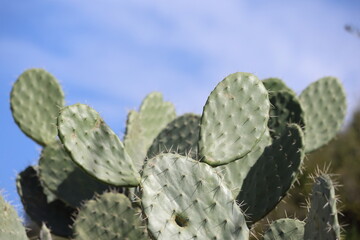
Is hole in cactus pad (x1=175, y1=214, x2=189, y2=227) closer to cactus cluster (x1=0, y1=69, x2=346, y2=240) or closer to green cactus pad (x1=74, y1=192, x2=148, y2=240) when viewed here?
cactus cluster (x1=0, y1=69, x2=346, y2=240)

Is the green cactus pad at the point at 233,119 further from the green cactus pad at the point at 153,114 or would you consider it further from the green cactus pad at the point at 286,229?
the green cactus pad at the point at 153,114

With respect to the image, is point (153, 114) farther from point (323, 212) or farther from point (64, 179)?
point (323, 212)

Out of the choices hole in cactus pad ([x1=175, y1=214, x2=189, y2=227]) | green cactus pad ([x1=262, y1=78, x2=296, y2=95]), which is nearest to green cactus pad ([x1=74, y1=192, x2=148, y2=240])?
hole in cactus pad ([x1=175, y1=214, x2=189, y2=227])

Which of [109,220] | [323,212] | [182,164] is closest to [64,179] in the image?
[109,220]

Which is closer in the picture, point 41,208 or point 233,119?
point 233,119

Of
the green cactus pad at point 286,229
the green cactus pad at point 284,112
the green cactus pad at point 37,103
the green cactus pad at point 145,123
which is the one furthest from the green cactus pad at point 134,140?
the green cactus pad at point 286,229

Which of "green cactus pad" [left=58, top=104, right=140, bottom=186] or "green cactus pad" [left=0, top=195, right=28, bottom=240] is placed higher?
"green cactus pad" [left=58, top=104, right=140, bottom=186]
